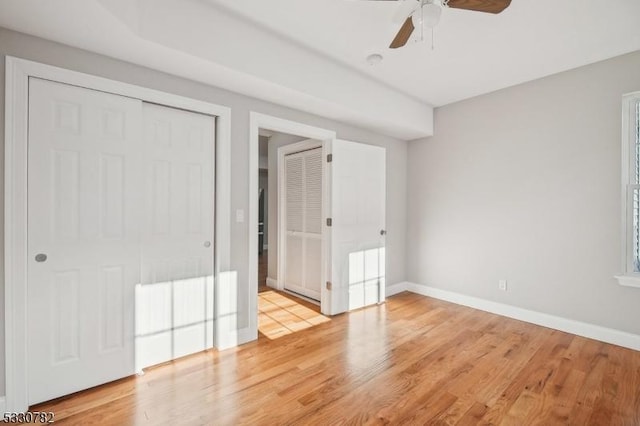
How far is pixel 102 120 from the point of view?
217cm

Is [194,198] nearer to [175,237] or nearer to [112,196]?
[175,237]

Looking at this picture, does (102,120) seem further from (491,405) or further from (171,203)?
(491,405)

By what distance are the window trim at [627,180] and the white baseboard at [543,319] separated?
50 cm

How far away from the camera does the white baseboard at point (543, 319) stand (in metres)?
2.87

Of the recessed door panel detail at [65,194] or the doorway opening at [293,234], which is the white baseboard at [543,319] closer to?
the doorway opening at [293,234]

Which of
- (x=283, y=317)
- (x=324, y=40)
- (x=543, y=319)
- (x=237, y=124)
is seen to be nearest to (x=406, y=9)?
(x=324, y=40)

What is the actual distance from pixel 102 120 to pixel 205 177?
32.4 inches

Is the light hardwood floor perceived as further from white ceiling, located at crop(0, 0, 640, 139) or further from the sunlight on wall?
white ceiling, located at crop(0, 0, 640, 139)

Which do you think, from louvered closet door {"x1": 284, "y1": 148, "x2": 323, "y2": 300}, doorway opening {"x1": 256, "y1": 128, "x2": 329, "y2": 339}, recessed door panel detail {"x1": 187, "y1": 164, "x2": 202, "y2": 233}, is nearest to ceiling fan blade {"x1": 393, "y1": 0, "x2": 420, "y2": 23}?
recessed door panel detail {"x1": 187, "y1": 164, "x2": 202, "y2": 233}

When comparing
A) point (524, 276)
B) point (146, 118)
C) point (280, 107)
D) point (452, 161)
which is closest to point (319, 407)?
point (146, 118)

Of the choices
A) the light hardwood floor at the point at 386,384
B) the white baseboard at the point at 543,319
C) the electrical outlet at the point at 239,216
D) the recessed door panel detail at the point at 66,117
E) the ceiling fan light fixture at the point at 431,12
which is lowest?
the light hardwood floor at the point at 386,384

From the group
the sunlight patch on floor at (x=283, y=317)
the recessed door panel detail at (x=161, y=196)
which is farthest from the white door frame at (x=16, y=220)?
the sunlight patch on floor at (x=283, y=317)

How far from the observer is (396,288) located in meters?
4.61

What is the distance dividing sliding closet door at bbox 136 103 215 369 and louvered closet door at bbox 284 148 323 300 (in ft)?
5.51
